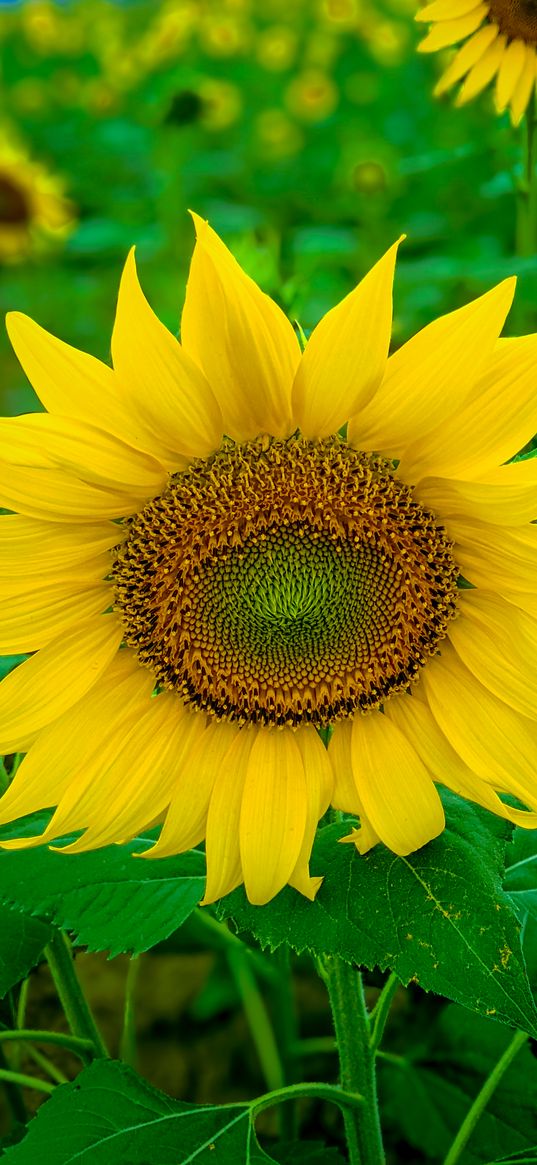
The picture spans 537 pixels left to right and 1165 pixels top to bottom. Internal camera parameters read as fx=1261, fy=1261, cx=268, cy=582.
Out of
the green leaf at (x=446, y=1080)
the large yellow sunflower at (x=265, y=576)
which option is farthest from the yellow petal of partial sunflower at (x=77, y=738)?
the green leaf at (x=446, y=1080)

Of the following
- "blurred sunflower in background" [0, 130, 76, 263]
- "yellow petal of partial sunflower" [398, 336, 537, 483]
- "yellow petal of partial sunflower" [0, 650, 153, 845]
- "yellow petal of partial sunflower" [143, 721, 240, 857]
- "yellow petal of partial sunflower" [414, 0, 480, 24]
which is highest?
"blurred sunflower in background" [0, 130, 76, 263]

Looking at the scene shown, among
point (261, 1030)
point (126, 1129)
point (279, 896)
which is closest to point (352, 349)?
point (279, 896)

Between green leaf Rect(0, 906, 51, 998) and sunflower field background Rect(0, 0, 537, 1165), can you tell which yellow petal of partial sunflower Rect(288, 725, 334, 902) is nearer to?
sunflower field background Rect(0, 0, 537, 1165)

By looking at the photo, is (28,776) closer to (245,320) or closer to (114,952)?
(114,952)

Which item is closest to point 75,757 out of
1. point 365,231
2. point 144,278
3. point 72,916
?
point 72,916

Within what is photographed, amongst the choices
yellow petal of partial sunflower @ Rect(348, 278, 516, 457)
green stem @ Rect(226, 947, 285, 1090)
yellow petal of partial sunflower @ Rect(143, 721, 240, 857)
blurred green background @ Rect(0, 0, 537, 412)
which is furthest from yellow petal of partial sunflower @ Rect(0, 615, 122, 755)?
green stem @ Rect(226, 947, 285, 1090)

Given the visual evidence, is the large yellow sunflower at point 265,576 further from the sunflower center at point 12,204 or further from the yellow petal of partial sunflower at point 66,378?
the sunflower center at point 12,204
